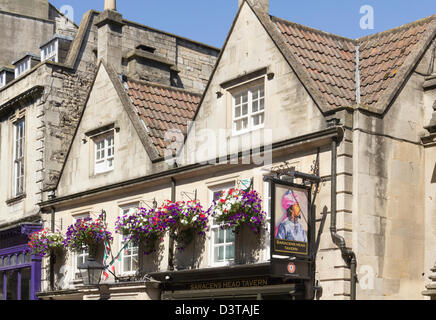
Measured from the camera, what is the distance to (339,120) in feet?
54.4

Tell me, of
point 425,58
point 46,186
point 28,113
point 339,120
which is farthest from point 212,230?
point 28,113

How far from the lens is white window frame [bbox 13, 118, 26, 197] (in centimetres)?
2678

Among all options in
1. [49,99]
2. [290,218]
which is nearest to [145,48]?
[49,99]

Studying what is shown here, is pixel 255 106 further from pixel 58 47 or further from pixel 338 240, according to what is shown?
pixel 58 47

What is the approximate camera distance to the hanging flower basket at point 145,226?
19.7 meters

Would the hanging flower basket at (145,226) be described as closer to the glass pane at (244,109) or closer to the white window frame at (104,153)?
the white window frame at (104,153)

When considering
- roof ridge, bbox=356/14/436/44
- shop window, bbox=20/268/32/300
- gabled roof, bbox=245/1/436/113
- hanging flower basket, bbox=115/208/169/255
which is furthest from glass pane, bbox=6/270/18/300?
roof ridge, bbox=356/14/436/44

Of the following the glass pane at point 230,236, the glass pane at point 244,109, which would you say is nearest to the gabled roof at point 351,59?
the glass pane at point 244,109

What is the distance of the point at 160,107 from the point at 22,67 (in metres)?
7.27

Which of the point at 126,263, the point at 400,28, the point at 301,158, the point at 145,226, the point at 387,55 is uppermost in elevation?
the point at 400,28

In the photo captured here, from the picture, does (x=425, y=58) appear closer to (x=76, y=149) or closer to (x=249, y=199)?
(x=249, y=199)

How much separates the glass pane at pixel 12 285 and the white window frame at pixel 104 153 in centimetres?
470

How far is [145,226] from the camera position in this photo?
65.8ft

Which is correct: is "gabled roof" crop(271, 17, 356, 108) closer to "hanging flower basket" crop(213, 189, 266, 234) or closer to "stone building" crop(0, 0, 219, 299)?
"hanging flower basket" crop(213, 189, 266, 234)
